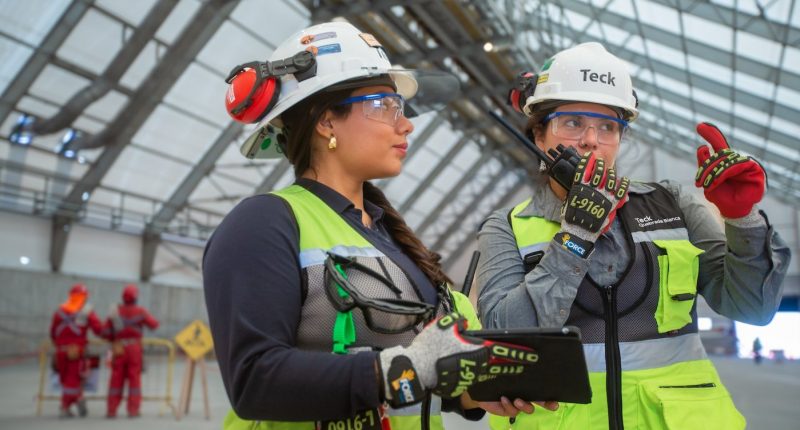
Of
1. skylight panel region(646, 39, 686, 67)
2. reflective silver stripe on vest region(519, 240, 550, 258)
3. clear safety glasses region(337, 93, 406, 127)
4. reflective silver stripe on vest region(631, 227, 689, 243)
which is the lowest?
reflective silver stripe on vest region(519, 240, 550, 258)

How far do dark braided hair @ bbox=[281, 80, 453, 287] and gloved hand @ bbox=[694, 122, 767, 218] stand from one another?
82cm

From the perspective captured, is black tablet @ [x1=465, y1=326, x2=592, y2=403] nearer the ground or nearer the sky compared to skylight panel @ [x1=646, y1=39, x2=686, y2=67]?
nearer the ground

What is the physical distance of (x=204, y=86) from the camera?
1374 centimetres

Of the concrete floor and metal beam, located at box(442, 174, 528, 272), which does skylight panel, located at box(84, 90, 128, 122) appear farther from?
metal beam, located at box(442, 174, 528, 272)

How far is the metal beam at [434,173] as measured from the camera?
22.1 metres

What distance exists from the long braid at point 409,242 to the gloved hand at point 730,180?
80 cm

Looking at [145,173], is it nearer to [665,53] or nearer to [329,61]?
[665,53]

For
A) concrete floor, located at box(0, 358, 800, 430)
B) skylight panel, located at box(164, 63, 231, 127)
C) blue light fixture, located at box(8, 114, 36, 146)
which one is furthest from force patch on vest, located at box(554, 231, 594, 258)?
blue light fixture, located at box(8, 114, 36, 146)

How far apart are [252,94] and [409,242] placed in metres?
0.61

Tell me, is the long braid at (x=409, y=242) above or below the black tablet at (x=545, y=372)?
above

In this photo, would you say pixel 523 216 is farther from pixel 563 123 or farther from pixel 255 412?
pixel 255 412

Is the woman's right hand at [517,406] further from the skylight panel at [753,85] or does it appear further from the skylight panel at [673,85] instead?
the skylight panel at [673,85]

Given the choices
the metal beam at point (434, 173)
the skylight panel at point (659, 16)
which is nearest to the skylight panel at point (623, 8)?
the skylight panel at point (659, 16)

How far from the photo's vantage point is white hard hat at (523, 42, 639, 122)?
223 centimetres
